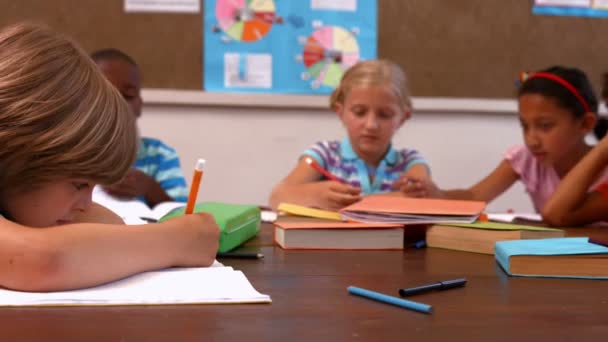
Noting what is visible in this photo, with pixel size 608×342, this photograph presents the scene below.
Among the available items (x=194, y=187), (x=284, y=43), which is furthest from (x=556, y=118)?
(x=194, y=187)

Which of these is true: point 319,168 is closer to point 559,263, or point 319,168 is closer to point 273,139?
point 273,139

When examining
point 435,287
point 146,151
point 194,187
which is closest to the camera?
point 435,287

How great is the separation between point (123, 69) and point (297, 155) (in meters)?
0.78

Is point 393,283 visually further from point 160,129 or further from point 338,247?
point 160,129

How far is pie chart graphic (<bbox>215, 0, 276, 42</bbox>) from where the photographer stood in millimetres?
2457

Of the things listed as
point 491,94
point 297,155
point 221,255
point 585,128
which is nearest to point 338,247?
point 221,255

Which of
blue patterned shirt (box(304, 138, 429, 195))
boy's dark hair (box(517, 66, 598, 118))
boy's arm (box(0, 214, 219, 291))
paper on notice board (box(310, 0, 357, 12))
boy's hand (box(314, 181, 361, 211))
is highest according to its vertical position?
paper on notice board (box(310, 0, 357, 12))

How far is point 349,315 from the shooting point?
61 centimetres

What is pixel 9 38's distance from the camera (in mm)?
714

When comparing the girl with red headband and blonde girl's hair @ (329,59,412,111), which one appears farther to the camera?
blonde girl's hair @ (329,59,412,111)

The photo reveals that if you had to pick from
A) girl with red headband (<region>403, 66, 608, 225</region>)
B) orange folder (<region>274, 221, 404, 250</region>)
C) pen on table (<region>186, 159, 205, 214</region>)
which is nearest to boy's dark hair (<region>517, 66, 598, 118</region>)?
girl with red headband (<region>403, 66, 608, 225</region>)

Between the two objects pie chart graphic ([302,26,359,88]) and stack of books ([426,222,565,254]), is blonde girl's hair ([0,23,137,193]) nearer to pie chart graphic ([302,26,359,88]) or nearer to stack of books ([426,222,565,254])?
stack of books ([426,222,565,254])

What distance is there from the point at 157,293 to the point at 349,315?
0.64 feet

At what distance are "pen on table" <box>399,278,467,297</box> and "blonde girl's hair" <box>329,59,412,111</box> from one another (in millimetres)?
1272
